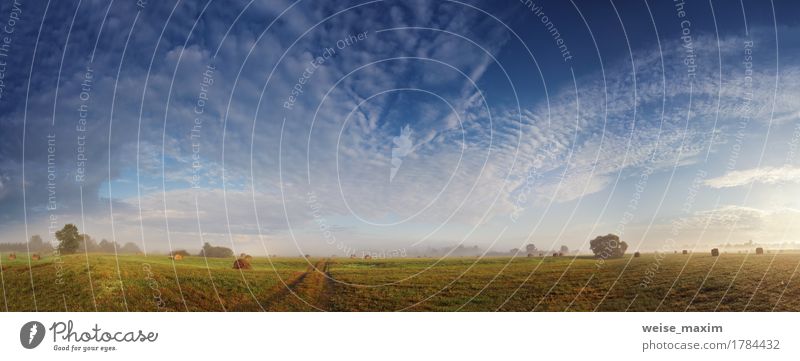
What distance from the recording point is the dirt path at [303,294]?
35188 millimetres

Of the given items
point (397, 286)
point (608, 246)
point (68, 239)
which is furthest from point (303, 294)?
point (608, 246)

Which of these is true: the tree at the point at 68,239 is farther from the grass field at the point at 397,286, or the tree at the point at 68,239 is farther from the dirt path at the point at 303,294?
the dirt path at the point at 303,294

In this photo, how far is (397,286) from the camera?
3775cm

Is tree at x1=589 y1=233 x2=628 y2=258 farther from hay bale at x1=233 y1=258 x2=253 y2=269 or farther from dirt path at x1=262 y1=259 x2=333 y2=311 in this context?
hay bale at x1=233 y1=258 x2=253 y2=269

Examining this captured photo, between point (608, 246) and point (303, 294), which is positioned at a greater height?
point (608, 246)

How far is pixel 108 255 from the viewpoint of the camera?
40250mm

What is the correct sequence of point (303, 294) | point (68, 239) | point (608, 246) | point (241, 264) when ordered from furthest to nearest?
point (241, 264) < point (68, 239) < point (608, 246) < point (303, 294)

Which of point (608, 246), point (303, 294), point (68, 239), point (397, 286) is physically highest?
point (68, 239)

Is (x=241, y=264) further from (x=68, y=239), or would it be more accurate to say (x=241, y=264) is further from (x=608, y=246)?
(x=608, y=246)

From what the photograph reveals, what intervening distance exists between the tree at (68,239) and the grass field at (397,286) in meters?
0.79

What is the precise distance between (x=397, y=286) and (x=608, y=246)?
48.8 ft
